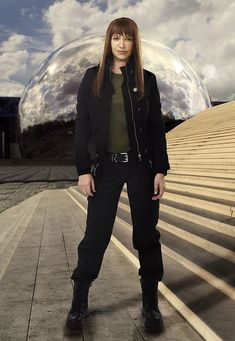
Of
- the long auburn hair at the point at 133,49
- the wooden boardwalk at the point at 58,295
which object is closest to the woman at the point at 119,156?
the long auburn hair at the point at 133,49

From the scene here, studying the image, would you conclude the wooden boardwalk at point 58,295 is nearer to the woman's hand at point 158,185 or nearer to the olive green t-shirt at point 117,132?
the woman's hand at point 158,185

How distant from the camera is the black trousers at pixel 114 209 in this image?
2.56 metres

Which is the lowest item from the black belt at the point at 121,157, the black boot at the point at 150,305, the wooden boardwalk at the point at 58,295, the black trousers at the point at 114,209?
the wooden boardwalk at the point at 58,295

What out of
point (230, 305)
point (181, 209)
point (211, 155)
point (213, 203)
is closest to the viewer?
point (230, 305)

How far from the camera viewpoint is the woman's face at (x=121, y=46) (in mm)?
2582

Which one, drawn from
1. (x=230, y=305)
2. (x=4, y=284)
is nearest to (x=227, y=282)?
(x=230, y=305)

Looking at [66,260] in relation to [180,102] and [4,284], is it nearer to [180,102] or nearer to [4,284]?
[4,284]

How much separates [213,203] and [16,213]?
13.8 ft

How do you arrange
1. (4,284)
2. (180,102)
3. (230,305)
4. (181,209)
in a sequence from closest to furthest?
(230,305) → (4,284) → (181,209) → (180,102)

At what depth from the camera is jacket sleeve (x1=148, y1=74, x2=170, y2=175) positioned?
259cm

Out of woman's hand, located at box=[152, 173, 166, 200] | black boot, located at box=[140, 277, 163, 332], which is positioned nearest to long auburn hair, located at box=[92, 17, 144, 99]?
woman's hand, located at box=[152, 173, 166, 200]

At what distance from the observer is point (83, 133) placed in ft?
8.53

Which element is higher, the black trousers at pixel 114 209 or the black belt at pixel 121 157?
the black belt at pixel 121 157

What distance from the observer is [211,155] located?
9727 millimetres
